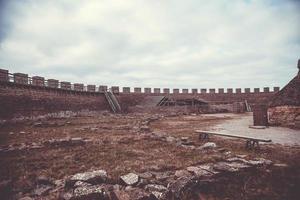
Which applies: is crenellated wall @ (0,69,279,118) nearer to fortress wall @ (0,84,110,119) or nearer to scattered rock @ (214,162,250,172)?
fortress wall @ (0,84,110,119)

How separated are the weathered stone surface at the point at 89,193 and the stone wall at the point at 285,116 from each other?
1223cm

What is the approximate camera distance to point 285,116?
478 inches

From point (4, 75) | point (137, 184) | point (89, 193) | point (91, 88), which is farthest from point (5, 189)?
point (91, 88)

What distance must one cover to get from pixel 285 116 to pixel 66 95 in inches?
896

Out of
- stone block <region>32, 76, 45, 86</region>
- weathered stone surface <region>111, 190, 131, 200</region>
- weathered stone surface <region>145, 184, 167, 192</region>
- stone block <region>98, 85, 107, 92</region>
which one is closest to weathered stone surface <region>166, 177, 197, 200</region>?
weathered stone surface <region>145, 184, 167, 192</region>

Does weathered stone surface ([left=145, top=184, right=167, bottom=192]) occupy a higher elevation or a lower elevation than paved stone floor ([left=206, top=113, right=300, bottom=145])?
lower

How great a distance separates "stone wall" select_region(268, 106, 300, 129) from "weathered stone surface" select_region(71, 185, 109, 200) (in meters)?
12.2

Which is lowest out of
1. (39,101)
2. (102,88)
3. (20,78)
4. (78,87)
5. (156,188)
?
(156,188)

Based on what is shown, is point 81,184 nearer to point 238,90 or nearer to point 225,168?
point 225,168

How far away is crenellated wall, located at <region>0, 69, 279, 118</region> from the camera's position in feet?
55.4

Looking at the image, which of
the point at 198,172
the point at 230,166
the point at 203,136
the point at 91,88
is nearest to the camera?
the point at 198,172

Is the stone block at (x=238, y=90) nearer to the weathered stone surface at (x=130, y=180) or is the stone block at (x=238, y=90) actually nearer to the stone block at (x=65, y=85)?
the stone block at (x=65, y=85)

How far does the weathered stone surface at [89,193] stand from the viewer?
126 inches

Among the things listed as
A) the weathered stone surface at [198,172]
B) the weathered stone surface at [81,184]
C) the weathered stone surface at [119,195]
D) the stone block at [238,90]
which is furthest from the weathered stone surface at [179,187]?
the stone block at [238,90]
